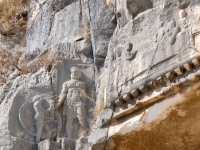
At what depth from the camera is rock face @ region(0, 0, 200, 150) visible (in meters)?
7.34

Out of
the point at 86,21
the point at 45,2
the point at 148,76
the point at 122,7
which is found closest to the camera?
the point at 148,76

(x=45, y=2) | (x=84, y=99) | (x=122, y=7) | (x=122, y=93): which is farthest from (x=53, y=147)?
(x=45, y=2)

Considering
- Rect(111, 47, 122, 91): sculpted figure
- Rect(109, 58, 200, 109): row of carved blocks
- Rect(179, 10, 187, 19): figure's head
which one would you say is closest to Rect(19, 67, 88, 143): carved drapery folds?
Rect(111, 47, 122, 91): sculpted figure

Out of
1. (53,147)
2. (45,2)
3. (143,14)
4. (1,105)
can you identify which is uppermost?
(45,2)

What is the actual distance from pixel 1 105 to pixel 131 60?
278cm

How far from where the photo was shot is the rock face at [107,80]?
7.34m

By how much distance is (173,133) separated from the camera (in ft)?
25.4

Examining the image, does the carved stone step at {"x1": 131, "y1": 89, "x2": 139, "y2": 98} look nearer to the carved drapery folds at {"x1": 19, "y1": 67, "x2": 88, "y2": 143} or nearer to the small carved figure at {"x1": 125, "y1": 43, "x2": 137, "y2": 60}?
the small carved figure at {"x1": 125, "y1": 43, "x2": 137, "y2": 60}

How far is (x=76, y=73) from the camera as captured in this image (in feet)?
31.9

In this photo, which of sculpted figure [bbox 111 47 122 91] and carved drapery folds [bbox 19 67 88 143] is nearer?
sculpted figure [bbox 111 47 122 91]

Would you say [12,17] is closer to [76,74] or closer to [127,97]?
[76,74]

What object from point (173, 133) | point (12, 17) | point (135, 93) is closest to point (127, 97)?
point (135, 93)

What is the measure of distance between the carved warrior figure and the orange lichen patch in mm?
1518

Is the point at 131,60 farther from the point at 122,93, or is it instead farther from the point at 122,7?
the point at 122,7
